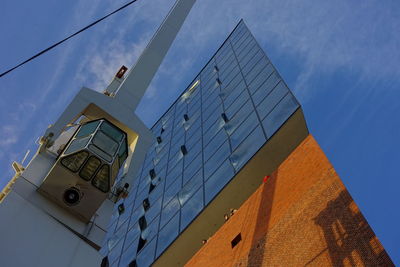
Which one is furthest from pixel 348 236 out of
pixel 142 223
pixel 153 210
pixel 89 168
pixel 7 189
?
pixel 142 223

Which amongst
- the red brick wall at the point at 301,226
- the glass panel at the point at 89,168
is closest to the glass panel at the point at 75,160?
the glass panel at the point at 89,168

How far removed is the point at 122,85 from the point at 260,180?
10.3m

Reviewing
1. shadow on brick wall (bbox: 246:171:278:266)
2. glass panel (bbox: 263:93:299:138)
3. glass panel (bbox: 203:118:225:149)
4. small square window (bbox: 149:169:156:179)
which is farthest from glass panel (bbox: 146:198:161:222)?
shadow on brick wall (bbox: 246:171:278:266)

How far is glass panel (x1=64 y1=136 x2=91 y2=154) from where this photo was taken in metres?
9.88

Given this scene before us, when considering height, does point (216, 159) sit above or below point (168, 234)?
above

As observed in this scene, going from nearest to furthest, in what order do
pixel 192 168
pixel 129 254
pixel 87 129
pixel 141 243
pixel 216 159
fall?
pixel 87 129
pixel 216 159
pixel 141 243
pixel 129 254
pixel 192 168

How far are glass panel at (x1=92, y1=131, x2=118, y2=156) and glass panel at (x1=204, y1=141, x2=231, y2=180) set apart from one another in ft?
45.5

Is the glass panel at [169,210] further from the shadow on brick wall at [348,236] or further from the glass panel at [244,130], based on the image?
the shadow on brick wall at [348,236]

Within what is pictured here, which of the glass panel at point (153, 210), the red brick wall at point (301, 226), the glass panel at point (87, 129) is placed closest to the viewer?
the glass panel at point (87, 129)

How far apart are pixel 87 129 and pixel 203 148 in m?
17.9

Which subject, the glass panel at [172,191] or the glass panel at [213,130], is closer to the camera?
the glass panel at [172,191]

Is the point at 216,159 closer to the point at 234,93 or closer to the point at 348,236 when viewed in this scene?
the point at 234,93

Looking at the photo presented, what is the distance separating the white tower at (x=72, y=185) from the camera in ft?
26.1

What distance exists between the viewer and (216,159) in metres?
25.0
